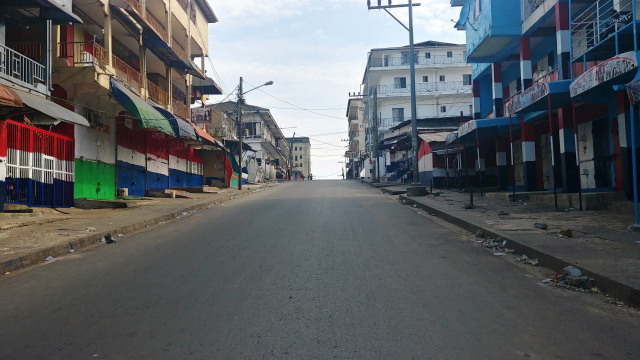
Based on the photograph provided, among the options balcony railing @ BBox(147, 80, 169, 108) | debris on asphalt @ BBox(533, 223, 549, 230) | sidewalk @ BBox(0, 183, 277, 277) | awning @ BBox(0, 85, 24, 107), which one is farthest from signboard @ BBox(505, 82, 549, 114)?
balcony railing @ BBox(147, 80, 169, 108)

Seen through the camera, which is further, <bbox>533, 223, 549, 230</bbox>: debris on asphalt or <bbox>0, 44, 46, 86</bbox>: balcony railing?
<bbox>0, 44, 46, 86</bbox>: balcony railing

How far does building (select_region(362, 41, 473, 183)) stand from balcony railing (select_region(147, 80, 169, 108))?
28649 millimetres

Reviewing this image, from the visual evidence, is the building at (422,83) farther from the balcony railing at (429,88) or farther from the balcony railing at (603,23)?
the balcony railing at (603,23)

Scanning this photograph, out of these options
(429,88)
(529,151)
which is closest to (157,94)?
(529,151)

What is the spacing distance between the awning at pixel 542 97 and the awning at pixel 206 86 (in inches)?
851

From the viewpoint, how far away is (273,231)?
9914mm

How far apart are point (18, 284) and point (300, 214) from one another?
322 inches

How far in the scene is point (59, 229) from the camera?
10195 millimetres

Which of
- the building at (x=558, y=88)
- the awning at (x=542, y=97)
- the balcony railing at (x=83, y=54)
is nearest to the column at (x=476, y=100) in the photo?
the building at (x=558, y=88)

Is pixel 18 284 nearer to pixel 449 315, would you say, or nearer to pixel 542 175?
pixel 449 315

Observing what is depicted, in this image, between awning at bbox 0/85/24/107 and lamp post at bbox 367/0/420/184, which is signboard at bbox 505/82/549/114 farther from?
awning at bbox 0/85/24/107

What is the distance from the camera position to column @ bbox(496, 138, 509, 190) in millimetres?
20484

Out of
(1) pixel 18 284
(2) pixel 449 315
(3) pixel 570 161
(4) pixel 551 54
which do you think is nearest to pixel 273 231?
(1) pixel 18 284

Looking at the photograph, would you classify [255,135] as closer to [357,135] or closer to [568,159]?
[357,135]
